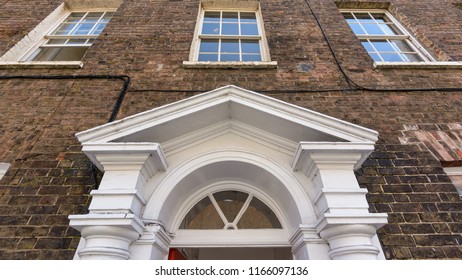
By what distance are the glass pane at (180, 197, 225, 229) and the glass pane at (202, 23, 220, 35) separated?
356 cm

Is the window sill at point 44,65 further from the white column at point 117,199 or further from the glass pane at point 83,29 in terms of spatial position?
the white column at point 117,199

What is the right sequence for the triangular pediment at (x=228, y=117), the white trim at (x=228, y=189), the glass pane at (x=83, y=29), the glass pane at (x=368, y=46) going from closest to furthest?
the triangular pediment at (x=228, y=117), the white trim at (x=228, y=189), the glass pane at (x=368, y=46), the glass pane at (x=83, y=29)

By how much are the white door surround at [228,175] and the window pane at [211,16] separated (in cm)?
332

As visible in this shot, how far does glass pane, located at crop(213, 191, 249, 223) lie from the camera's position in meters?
3.21

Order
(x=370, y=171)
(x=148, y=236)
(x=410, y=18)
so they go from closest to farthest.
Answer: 1. (x=148, y=236)
2. (x=370, y=171)
3. (x=410, y=18)

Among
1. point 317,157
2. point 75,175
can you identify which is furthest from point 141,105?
point 317,157

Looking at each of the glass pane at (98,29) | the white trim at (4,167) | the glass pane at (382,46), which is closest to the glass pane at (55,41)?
the glass pane at (98,29)

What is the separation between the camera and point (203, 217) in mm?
3141

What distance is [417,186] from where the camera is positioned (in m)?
2.83

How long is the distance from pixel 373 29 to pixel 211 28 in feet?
11.6

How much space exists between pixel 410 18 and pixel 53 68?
7.07 m

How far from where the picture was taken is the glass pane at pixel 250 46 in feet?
15.8

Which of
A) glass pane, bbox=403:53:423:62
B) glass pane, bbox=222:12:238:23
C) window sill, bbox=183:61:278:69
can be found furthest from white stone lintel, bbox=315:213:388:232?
glass pane, bbox=222:12:238:23
